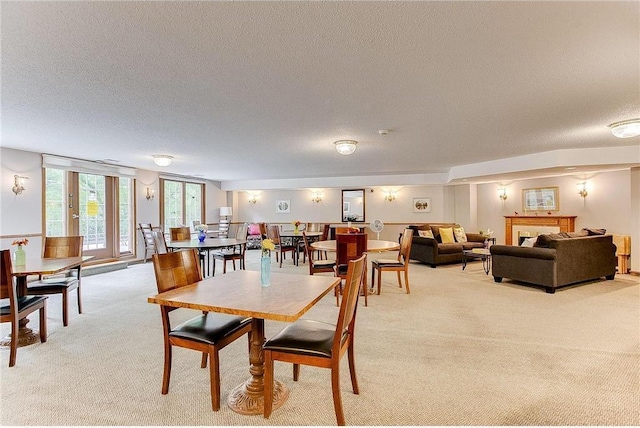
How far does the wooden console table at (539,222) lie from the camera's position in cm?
756

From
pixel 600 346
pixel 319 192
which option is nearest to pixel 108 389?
pixel 600 346

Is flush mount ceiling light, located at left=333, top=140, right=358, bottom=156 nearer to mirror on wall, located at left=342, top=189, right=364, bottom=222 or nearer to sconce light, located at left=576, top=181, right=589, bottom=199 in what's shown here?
mirror on wall, located at left=342, top=189, right=364, bottom=222

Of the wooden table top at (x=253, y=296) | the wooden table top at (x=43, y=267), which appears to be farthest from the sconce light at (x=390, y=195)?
the wooden table top at (x=43, y=267)

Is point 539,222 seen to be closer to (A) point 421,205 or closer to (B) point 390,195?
(A) point 421,205

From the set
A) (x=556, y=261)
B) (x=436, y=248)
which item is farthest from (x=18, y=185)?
(x=556, y=261)

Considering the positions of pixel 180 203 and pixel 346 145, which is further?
pixel 180 203

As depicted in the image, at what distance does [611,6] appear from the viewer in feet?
5.31

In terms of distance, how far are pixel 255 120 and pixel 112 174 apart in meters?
4.81

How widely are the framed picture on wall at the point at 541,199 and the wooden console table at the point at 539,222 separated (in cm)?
28

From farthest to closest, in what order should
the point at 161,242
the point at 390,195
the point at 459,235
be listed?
the point at 390,195
the point at 459,235
the point at 161,242

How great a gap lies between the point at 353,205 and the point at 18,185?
7.77 metres

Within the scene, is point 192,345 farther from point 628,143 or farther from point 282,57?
point 628,143

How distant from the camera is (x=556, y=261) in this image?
462 centimetres

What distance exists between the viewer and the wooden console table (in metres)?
7.56
